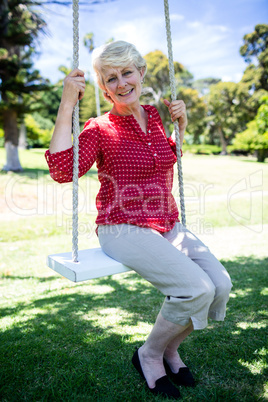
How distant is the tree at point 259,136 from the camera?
2179 cm

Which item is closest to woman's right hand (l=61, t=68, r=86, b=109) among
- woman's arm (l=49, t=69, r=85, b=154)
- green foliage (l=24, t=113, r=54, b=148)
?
Answer: woman's arm (l=49, t=69, r=85, b=154)

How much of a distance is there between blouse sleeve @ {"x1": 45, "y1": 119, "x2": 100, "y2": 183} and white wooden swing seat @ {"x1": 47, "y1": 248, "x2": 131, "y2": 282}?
0.43 metres

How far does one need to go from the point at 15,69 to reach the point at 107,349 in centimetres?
941

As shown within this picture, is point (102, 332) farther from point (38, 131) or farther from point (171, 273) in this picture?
point (38, 131)

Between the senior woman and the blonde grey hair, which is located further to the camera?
the blonde grey hair

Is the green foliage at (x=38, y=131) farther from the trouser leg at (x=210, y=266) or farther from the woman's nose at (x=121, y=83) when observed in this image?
the trouser leg at (x=210, y=266)

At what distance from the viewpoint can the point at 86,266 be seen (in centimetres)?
174

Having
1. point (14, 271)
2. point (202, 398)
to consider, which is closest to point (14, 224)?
point (14, 271)

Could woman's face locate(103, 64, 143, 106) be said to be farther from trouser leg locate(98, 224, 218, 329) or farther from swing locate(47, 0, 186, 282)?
trouser leg locate(98, 224, 218, 329)

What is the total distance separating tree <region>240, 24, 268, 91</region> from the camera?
92.4 feet

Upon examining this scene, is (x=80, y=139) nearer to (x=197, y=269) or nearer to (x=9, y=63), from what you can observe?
(x=197, y=269)

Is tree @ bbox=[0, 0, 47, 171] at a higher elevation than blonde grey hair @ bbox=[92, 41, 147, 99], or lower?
higher

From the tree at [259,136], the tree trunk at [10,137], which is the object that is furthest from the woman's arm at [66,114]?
the tree at [259,136]

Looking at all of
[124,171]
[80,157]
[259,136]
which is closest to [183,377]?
[124,171]
